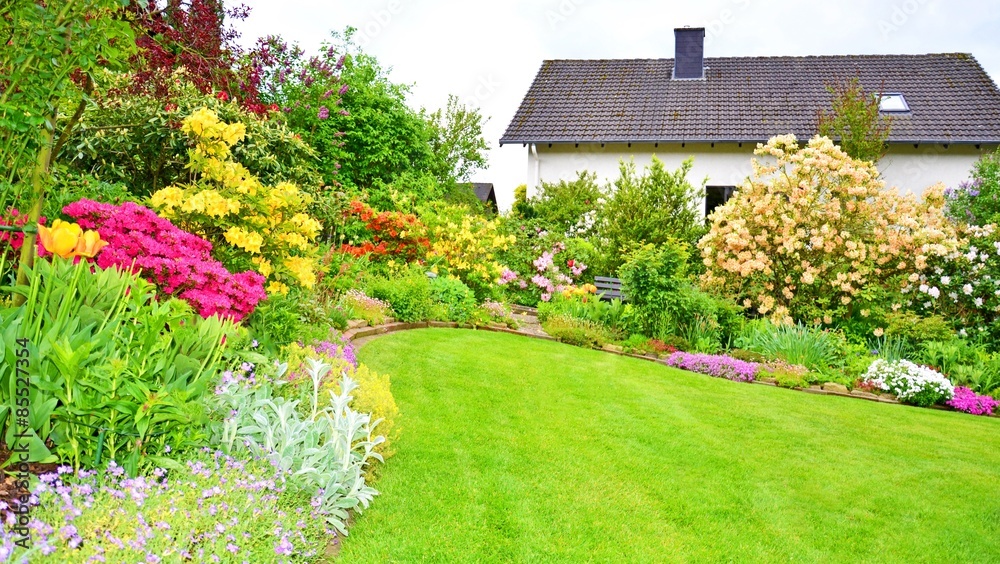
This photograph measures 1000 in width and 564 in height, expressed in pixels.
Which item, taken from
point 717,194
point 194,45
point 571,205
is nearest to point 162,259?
point 194,45

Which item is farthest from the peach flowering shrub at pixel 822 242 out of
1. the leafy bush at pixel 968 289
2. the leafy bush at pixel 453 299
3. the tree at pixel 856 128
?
the leafy bush at pixel 453 299

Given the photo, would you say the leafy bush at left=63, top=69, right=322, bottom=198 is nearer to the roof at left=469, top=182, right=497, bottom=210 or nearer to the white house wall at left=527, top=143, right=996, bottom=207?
the white house wall at left=527, top=143, right=996, bottom=207

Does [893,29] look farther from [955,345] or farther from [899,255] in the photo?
[955,345]

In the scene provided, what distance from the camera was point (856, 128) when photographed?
14352 mm

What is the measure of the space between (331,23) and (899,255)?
54.9 ft

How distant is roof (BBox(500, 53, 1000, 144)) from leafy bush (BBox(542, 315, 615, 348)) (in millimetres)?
8006

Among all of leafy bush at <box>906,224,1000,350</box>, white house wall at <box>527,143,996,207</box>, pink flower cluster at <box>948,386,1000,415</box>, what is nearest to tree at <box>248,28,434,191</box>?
white house wall at <box>527,143,996,207</box>

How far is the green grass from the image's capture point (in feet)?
11.0

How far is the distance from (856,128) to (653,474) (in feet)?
42.0

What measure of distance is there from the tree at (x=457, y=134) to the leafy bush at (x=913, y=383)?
858 inches

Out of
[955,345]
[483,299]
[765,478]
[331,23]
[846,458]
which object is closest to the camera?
[765,478]

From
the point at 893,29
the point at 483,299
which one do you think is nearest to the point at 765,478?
the point at 483,299

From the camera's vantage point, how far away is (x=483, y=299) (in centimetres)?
1116

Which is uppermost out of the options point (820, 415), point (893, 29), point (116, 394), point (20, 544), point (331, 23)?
point (331, 23)
